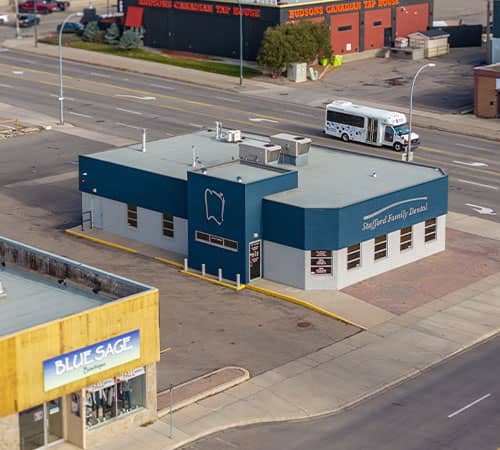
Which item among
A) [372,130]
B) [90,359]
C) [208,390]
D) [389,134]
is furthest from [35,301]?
[372,130]

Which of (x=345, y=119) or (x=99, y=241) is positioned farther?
(x=345, y=119)

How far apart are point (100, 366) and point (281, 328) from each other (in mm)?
12928

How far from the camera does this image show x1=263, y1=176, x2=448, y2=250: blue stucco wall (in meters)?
52.7

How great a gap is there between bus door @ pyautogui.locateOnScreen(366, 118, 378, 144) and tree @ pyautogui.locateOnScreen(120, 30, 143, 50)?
1511 inches

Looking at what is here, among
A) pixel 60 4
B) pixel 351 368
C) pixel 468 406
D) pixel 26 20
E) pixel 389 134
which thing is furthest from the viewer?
pixel 60 4

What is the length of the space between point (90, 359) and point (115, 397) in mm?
2398

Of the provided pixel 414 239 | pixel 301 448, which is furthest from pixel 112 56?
pixel 301 448

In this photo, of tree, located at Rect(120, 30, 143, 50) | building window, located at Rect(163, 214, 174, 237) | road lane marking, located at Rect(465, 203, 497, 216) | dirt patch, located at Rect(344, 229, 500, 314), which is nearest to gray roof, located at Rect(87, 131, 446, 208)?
building window, located at Rect(163, 214, 174, 237)

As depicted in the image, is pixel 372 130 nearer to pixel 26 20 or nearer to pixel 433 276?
pixel 433 276

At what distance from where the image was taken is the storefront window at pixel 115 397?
126 feet

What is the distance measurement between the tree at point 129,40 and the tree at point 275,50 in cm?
1658

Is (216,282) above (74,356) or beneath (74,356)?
beneath

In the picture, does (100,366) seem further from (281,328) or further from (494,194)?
(494,194)

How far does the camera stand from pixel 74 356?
121 feet
